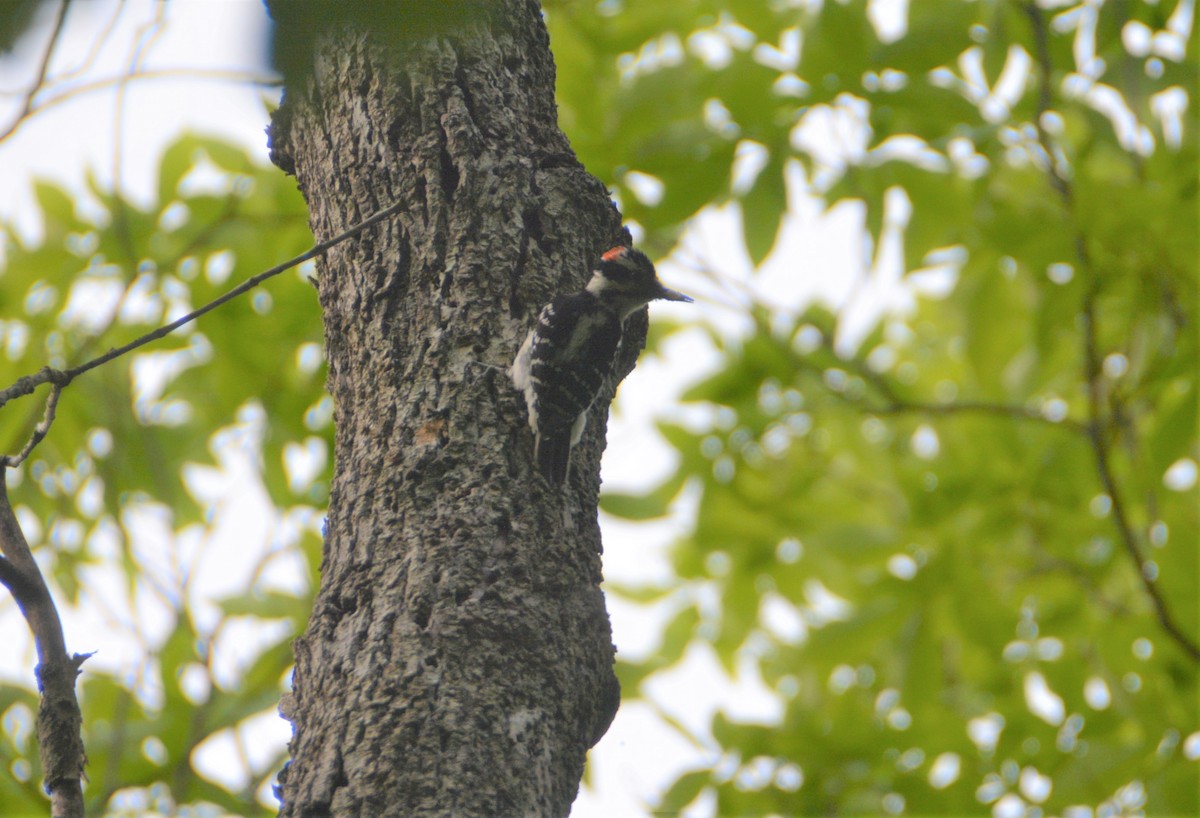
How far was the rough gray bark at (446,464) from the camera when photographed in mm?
1867

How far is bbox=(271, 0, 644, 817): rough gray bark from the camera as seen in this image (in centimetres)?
187

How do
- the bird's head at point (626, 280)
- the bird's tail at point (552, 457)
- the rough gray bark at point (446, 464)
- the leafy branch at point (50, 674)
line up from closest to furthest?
the leafy branch at point (50, 674)
the rough gray bark at point (446, 464)
the bird's tail at point (552, 457)
the bird's head at point (626, 280)

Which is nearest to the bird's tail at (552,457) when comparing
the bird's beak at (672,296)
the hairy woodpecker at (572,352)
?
the hairy woodpecker at (572,352)

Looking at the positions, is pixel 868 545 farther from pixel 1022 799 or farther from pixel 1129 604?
pixel 1129 604

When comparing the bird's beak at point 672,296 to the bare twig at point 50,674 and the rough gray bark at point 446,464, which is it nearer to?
the rough gray bark at point 446,464

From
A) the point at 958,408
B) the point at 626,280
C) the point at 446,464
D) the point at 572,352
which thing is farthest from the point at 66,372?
the point at 958,408

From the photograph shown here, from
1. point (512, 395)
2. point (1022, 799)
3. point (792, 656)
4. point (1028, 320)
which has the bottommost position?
point (1022, 799)

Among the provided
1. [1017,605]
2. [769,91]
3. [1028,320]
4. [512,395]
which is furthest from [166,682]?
[1028,320]

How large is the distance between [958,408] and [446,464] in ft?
9.63

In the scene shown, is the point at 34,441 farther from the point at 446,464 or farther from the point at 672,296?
Answer: the point at 672,296

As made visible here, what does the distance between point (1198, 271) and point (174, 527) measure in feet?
14.1

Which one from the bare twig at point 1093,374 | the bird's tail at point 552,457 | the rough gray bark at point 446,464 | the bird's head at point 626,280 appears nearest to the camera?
the rough gray bark at point 446,464

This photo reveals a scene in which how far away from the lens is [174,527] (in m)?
4.89

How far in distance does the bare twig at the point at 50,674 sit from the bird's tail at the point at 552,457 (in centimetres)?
92
